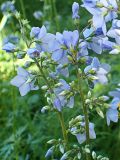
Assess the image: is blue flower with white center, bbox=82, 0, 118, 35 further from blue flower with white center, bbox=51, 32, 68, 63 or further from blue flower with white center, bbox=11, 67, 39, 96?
blue flower with white center, bbox=11, 67, 39, 96

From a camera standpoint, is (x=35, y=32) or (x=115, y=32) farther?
(x=35, y=32)

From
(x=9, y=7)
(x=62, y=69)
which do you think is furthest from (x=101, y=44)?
(x=9, y=7)

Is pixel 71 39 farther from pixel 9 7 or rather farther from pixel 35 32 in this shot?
pixel 9 7

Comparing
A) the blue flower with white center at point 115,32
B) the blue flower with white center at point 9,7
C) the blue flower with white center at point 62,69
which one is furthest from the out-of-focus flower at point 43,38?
the blue flower with white center at point 9,7

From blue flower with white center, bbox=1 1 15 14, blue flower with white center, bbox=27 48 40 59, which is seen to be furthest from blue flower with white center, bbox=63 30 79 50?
blue flower with white center, bbox=1 1 15 14

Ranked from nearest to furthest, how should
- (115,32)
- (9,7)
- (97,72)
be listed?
(115,32)
(97,72)
(9,7)

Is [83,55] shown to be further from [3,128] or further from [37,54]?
[3,128]

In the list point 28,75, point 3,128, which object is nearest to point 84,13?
point 3,128

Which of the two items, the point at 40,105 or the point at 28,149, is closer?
the point at 28,149

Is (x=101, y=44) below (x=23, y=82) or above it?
above

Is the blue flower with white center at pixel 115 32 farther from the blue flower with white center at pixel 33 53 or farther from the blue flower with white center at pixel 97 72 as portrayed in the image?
the blue flower with white center at pixel 33 53
